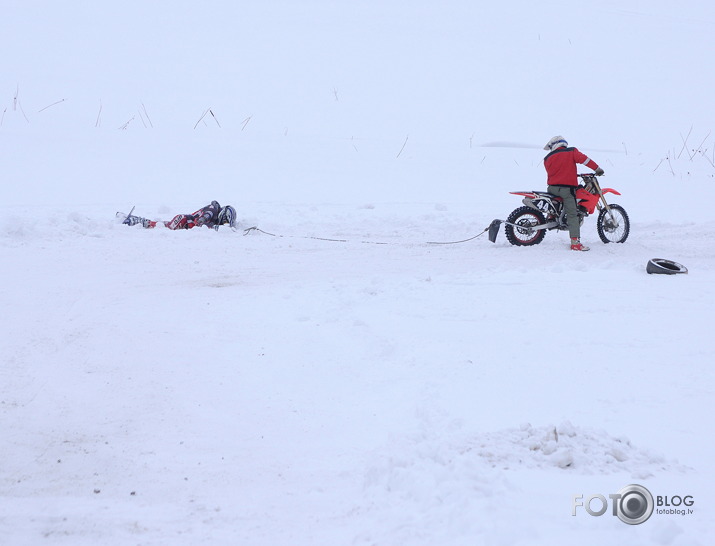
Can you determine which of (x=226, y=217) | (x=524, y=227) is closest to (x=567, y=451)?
(x=524, y=227)

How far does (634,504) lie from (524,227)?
678 centimetres

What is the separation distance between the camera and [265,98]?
17578 millimetres

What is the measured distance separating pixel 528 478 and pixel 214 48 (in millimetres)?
19623

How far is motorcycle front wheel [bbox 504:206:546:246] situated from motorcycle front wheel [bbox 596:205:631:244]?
34.5 inches

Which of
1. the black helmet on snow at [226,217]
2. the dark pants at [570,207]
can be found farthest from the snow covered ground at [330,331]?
the dark pants at [570,207]

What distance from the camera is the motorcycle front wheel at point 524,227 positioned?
955cm

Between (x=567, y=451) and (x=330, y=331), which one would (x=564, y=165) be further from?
(x=567, y=451)

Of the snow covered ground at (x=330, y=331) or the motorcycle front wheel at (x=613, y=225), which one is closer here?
the snow covered ground at (x=330, y=331)

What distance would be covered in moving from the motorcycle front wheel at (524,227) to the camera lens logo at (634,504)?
6563 mm

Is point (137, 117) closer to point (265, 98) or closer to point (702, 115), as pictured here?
point (265, 98)

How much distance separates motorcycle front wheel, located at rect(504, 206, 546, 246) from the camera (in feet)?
31.3

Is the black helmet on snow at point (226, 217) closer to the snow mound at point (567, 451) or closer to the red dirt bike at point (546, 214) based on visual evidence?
the red dirt bike at point (546, 214)

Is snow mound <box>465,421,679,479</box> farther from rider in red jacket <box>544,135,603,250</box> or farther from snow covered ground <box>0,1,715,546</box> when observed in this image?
rider in red jacket <box>544,135,603,250</box>

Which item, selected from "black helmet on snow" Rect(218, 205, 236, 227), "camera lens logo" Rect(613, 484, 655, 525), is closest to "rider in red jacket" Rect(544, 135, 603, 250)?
"black helmet on snow" Rect(218, 205, 236, 227)
